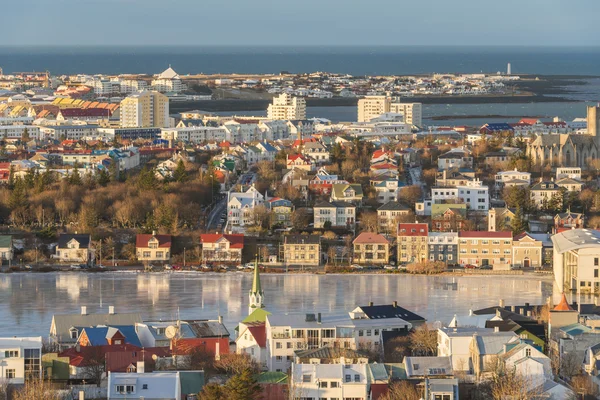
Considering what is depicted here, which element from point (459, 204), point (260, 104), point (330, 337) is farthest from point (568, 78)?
point (330, 337)

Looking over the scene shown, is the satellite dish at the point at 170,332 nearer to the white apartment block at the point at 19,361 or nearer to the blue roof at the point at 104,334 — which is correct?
the blue roof at the point at 104,334

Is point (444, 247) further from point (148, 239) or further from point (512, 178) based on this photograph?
point (512, 178)

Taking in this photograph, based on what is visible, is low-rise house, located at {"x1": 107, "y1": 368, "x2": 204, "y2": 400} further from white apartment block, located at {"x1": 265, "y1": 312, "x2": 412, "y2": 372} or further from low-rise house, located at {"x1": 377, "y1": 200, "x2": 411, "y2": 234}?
low-rise house, located at {"x1": 377, "y1": 200, "x2": 411, "y2": 234}

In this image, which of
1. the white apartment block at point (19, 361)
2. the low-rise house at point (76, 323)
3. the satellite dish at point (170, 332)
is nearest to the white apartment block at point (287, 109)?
the low-rise house at point (76, 323)

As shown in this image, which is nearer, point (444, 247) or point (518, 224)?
point (444, 247)

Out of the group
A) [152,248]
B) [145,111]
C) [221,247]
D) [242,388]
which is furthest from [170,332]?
[145,111]

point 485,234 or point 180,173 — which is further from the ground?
point 180,173
